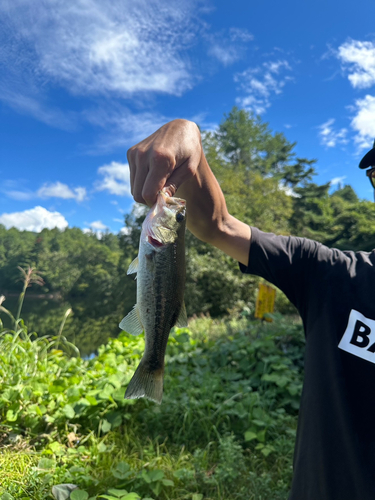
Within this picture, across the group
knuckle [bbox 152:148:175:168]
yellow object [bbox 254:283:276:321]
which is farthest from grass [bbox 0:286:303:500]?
Result: yellow object [bbox 254:283:276:321]

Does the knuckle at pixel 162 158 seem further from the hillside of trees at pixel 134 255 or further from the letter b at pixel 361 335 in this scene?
the hillside of trees at pixel 134 255

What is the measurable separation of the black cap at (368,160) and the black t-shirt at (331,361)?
562 mm

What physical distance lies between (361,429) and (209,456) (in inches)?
77.4

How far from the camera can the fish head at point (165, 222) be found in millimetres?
1289

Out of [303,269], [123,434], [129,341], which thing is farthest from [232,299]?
[303,269]

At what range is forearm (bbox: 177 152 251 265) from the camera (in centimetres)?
178

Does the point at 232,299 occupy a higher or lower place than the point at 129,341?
higher

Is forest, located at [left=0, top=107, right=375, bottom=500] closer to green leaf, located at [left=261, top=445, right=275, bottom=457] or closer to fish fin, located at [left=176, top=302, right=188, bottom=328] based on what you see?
green leaf, located at [left=261, top=445, right=275, bottom=457]

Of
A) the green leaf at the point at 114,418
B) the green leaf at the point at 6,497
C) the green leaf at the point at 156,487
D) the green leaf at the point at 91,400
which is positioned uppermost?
the green leaf at the point at 91,400

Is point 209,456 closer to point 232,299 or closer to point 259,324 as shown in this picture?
point 259,324

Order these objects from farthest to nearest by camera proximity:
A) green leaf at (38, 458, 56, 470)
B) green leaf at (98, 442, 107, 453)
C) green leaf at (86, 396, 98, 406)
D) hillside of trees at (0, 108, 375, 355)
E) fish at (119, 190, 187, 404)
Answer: hillside of trees at (0, 108, 375, 355) → green leaf at (86, 396, 98, 406) → green leaf at (98, 442, 107, 453) → green leaf at (38, 458, 56, 470) → fish at (119, 190, 187, 404)

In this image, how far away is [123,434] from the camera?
10.4 ft

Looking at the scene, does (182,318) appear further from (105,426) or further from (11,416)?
(105,426)

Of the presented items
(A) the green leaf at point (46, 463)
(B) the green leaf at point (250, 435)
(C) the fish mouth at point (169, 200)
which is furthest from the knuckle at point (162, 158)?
(B) the green leaf at point (250, 435)
